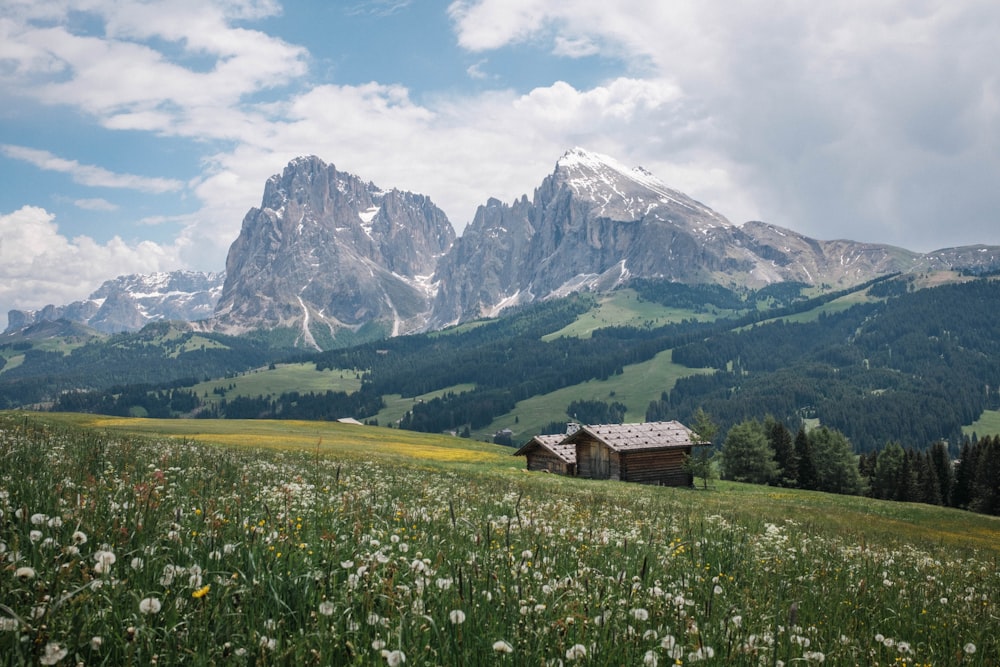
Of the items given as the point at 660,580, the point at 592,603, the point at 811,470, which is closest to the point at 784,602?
the point at 660,580

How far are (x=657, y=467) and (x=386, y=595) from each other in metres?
61.5

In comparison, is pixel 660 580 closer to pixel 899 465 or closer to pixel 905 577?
pixel 905 577

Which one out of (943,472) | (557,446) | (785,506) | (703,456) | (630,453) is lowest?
(943,472)

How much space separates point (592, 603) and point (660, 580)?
2.40 meters

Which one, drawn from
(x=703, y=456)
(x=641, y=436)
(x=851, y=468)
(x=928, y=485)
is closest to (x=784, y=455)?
(x=851, y=468)

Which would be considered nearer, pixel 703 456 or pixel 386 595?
pixel 386 595

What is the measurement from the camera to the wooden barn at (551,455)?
219 ft

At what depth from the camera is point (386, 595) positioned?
4.48 m

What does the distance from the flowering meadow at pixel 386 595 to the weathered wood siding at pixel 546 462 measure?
5714cm

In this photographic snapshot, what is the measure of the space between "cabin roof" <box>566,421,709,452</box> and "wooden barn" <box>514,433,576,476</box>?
2.76 metres

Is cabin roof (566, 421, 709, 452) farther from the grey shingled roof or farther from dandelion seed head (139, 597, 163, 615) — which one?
dandelion seed head (139, 597, 163, 615)

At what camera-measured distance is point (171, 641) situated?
3812mm

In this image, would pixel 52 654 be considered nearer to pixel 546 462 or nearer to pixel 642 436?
pixel 642 436

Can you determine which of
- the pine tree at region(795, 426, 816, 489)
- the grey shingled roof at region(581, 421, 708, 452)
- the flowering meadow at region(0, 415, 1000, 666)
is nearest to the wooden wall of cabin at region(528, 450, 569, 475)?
the grey shingled roof at region(581, 421, 708, 452)
